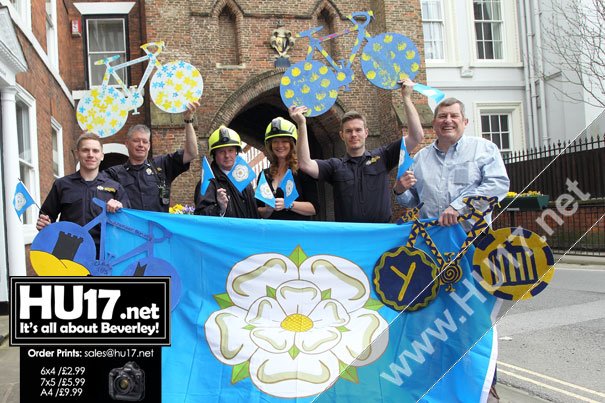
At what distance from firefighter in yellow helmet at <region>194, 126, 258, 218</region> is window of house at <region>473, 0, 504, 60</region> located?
16.2 metres

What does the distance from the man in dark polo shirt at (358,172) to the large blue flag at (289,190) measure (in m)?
0.15

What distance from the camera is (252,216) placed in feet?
14.4

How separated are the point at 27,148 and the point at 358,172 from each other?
23.4ft

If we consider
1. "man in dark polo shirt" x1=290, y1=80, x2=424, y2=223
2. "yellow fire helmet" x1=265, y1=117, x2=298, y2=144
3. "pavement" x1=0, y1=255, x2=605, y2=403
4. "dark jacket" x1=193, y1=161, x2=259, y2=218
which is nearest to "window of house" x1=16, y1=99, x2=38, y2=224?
"pavement" x1=0, y1=255, x2=605, y2=403

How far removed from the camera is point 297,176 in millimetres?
4332

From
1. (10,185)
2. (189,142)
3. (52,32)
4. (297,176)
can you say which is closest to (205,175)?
(189,142)

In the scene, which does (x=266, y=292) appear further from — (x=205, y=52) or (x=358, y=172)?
(x=205, y=52)

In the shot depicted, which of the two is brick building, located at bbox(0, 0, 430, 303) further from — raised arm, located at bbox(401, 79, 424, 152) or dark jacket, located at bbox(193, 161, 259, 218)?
raised arm, located at bbox(401, 79, 424, 152)

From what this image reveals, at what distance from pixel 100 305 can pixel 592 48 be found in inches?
90.9

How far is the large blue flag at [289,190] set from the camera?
420 cm

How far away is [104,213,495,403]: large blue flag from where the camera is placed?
10.9ft

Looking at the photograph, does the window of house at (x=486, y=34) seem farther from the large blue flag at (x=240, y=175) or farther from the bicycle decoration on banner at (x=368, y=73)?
the large blue flag at (x=240, y=175)

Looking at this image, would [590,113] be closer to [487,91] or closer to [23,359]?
[23,359]

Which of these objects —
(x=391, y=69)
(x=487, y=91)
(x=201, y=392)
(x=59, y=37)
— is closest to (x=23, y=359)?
(x=201, y=392)
